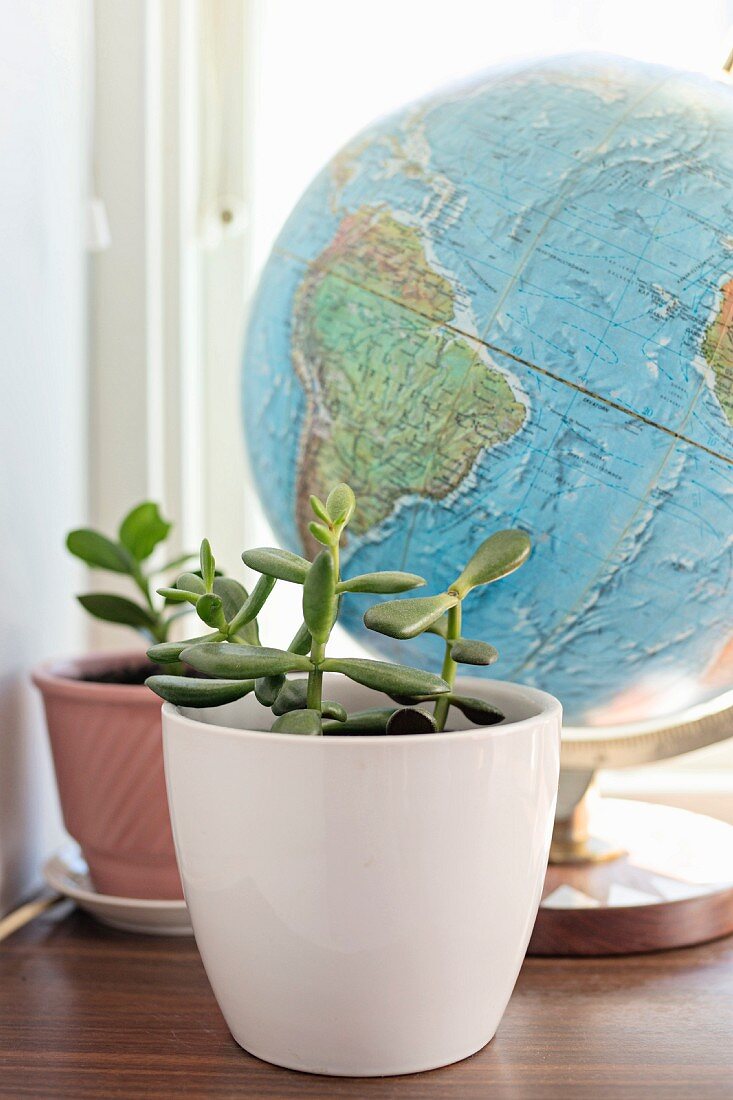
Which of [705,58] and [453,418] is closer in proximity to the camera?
[453,418]

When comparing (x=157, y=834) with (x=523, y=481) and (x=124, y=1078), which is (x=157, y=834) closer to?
(x=124, y=1078)

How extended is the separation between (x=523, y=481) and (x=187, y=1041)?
0.32 metres

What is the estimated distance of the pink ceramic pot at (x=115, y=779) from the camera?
0.67 m

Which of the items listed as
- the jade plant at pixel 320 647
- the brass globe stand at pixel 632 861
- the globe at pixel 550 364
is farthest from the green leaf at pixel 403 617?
the brass globe stand at pixel 632 861

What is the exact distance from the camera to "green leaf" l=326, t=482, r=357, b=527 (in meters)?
0.49

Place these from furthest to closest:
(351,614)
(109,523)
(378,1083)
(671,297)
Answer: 1. (109,523)
2. (351,614)
3. (671,297)
4. (378,1083)

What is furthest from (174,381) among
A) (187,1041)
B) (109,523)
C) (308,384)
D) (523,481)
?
(187,1041)

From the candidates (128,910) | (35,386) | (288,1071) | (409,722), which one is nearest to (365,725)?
(409,722)

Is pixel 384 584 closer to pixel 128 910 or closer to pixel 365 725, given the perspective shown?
pixel 365 725

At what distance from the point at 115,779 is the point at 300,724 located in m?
0.25

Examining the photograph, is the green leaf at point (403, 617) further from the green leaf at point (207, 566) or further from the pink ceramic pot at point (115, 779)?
the pink ceramic pot at point (115, 779)

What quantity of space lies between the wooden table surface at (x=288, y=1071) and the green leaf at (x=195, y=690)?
167 millimetres

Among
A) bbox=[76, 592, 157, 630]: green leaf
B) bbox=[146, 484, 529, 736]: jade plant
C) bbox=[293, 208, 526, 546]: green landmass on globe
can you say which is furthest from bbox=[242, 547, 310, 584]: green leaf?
bbox=[76, 592, 157, 630]: green leaf

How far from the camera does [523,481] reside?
0.60 m
